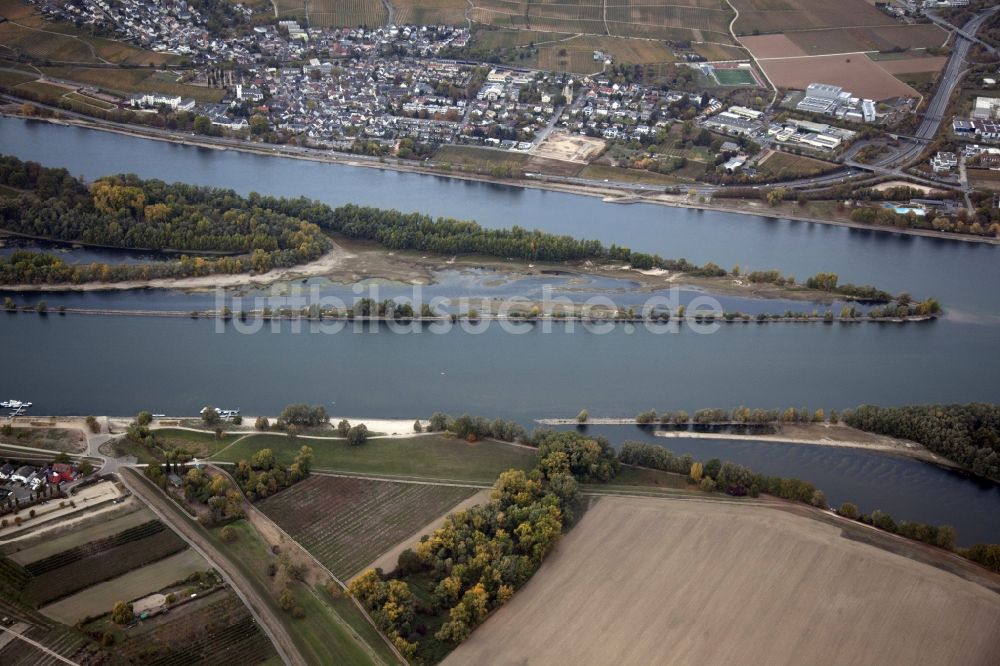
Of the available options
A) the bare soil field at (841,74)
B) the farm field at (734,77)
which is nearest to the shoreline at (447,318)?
the bare soil field at (841,74)

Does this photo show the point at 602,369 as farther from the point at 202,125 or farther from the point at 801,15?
the point at 801,15

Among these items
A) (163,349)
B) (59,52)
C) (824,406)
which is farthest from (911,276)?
(59,52)

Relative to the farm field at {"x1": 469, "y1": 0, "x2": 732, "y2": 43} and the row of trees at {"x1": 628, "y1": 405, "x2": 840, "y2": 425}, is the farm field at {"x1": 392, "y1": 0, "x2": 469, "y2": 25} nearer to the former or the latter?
the farm field at {"x1": 469, "y1": 0, "x2": 732, "y2": 43}

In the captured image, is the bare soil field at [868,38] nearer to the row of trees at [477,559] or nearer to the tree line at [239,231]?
the tree line at [239,231]

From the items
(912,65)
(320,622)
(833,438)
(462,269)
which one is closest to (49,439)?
(320,622)

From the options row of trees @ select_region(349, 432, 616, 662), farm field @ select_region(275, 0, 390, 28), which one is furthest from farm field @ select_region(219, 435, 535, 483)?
farm field @ select_region(275, 0, 390, 28)

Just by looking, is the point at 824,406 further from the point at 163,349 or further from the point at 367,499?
the point at 163,349

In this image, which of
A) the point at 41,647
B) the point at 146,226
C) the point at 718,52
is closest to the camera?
the point at 41,647
